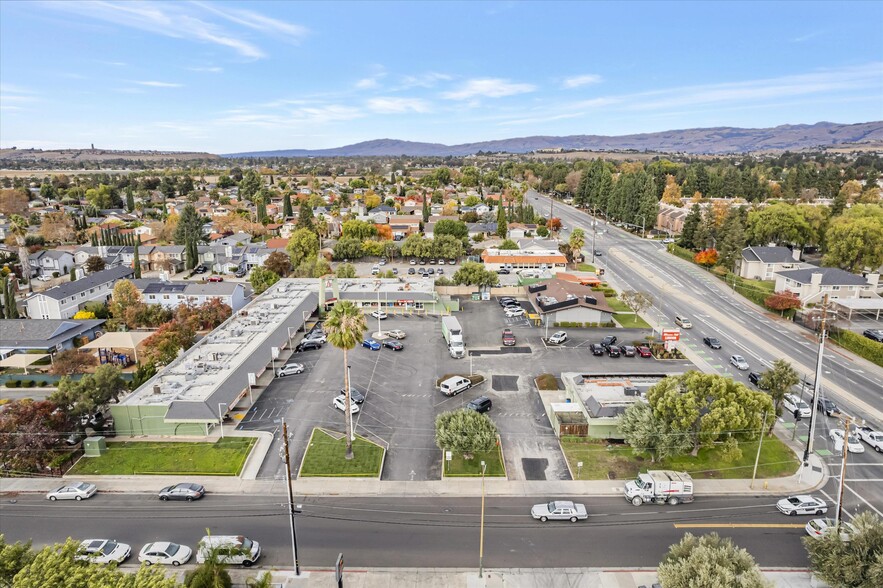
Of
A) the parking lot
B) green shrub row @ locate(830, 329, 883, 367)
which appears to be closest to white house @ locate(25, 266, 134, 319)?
the parking lot

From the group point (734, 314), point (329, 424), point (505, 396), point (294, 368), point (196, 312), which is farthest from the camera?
point (734, 314)

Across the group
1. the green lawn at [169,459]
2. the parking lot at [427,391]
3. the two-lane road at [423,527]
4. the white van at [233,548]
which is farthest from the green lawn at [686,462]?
the green lawn at [169,459]

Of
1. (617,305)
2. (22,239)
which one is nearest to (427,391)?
(617,305)

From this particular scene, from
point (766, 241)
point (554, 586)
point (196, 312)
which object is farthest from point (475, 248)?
point (554, 586)

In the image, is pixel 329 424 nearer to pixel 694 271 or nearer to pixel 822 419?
pixel 822 419

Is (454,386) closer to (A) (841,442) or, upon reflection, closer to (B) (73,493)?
(B) (73,493)

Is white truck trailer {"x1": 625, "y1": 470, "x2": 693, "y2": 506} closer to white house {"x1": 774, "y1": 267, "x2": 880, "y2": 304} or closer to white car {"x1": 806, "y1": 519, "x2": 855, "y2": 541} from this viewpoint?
white car {"x1": 806, "y1": 519, "x2": 855, "y2": 541}
